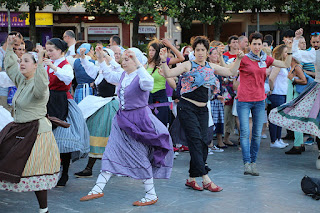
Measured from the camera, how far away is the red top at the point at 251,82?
737cm

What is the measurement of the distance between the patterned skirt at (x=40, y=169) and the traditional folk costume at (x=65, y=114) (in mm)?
1124

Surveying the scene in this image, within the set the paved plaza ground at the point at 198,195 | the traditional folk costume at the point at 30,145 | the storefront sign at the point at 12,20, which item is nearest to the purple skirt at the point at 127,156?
the paved plaza ground at the point at 198,195

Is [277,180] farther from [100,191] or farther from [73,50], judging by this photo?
[73,50]

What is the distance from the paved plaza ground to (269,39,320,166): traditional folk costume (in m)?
0.67

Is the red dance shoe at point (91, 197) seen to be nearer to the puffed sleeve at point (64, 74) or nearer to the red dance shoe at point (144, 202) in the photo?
the red dance shoe at point (144, 202)

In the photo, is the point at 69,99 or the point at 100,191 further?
the point at 69,99

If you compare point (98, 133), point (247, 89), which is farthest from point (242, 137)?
point (98, 133)

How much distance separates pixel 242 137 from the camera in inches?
293

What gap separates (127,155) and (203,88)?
143cm

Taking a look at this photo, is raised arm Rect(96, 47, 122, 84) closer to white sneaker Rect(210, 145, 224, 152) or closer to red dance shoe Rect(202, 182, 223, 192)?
red dance shoe Rect(202, 182, 223, 192)

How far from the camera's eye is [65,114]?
657cm

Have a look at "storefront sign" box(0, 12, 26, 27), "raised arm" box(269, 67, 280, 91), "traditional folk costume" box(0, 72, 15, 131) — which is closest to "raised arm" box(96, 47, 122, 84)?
"traditional folk costume" box(0, 72, 15, 131)

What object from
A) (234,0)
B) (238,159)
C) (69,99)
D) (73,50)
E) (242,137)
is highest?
(234,0)

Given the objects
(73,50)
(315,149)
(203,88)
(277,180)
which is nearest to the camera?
(203,88)
